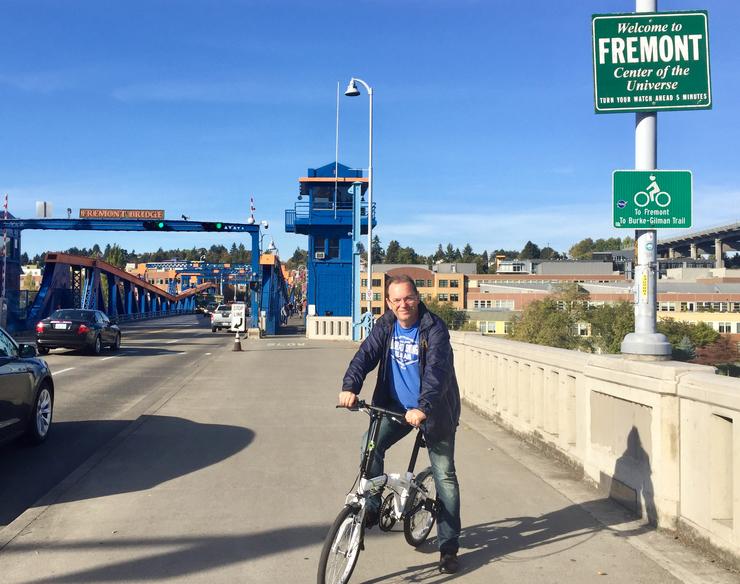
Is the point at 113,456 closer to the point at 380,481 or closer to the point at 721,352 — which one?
the point at 380,481

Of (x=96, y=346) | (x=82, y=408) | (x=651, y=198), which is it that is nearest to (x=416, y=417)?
(x=651, y=198)

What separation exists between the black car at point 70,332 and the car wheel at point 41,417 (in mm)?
14051

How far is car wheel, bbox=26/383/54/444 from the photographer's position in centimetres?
806

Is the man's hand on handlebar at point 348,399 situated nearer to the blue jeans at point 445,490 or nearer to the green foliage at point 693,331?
the blue jeans at point 445,490

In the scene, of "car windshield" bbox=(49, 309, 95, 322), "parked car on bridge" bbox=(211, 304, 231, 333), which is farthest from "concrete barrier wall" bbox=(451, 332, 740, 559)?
"parked car on bridge" bbox=(211, 304, 231, 333)

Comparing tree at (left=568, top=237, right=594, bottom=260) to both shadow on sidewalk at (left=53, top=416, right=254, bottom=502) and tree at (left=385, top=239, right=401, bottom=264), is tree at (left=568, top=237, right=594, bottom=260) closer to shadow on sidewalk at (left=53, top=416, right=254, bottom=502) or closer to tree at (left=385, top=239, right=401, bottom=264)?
tree at (left=385, top=239, right=401, bottom=264)

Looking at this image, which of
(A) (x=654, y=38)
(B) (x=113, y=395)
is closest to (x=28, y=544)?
(A) (x=654, y=38)

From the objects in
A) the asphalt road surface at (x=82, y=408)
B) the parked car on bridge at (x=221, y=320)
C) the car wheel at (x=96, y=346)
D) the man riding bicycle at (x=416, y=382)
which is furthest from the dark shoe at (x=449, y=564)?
the parked car on bridge at (x=221, y=320)

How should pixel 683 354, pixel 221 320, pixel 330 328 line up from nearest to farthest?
1. pixel 683 354
2. pixel 330 328
3. pixel 221 320

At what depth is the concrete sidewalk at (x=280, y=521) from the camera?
438cm

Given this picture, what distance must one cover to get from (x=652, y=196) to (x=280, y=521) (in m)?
4.02

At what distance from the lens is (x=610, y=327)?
115 ft

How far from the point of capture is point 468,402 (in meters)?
11.3

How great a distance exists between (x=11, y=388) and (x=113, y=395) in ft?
18.9
